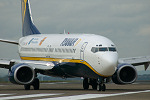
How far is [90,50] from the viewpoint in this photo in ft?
98.6

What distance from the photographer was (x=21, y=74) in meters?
33.1

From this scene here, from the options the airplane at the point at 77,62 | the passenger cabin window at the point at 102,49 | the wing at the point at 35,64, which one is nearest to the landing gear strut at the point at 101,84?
the airplane at the point at 77,62

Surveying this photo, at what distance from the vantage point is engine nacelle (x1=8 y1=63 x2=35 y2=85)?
105ft

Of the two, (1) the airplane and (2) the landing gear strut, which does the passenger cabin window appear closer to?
(1) the airplane

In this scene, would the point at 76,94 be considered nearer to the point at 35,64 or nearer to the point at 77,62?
the point at 77,62

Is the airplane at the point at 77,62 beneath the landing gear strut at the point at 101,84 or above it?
above

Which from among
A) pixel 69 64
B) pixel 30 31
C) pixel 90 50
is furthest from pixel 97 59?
pixel 30 31

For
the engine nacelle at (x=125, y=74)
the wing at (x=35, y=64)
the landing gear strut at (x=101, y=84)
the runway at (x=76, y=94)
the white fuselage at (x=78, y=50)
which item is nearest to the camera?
the runway at (x=76, y=94)

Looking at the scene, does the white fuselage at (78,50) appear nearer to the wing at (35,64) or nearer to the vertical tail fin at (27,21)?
the wing at (35,64)

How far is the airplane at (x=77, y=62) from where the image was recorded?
2936cm

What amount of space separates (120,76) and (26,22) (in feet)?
59.4

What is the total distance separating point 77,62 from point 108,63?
375cm

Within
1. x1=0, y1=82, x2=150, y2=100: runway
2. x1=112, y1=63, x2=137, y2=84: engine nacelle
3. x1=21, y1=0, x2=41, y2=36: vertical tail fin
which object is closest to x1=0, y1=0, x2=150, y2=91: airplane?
x1=112, y1=63, x2=137, y2=84: engine nacelle

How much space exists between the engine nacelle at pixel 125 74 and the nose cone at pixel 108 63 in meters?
A: 3.57
